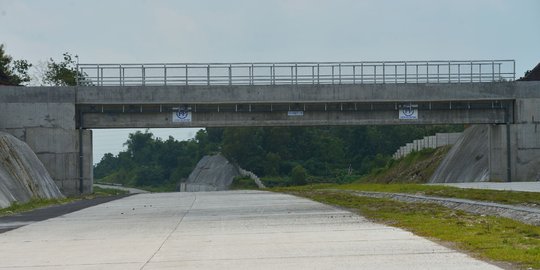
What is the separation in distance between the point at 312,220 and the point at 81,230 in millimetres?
6786

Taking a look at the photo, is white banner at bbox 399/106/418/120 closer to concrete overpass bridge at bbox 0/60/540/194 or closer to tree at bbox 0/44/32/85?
concrete overpass bridge at bbox 0/60/540/194

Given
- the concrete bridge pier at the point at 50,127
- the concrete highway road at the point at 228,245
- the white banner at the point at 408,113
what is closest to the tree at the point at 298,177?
the white banner at the point at 408,113

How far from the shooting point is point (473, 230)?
1880 centimetres

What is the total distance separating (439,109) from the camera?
Answer: 62.6 m

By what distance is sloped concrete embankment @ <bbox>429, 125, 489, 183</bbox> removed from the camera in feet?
216

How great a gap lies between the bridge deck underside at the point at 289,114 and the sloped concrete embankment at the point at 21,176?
25.3 feet

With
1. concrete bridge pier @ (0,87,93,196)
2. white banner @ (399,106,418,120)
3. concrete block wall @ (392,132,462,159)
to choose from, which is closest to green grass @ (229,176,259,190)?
concrete block wall @ (392,132,462,159)

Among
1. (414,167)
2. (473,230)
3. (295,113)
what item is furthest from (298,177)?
(473,230)

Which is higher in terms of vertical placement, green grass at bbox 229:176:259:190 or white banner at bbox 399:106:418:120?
white banner at bbox 399:106:418:120

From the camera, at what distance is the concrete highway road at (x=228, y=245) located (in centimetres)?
1384

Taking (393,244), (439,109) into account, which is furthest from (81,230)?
(439,109)

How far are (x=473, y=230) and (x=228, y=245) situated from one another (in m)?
5.71

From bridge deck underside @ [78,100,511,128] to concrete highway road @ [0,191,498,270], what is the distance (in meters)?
34.8

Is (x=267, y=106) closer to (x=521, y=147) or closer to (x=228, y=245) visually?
(x=521, y=147)
